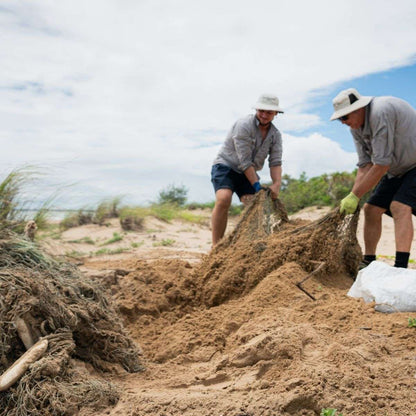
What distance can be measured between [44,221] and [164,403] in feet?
13.3

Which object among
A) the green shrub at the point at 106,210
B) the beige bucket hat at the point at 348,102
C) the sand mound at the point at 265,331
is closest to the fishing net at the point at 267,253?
the sand mound at the point at 265,331

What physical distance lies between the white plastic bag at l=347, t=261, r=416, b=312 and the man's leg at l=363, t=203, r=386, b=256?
1292mm

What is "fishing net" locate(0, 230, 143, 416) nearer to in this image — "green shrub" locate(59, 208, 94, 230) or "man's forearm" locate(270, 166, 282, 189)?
"man's forearm" locate(270, 166, 282, 189)

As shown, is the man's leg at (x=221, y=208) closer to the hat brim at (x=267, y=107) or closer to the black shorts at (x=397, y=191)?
the hat brim at (x=267, y=107)

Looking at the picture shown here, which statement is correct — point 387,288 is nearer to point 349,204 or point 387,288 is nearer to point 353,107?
point 349,204

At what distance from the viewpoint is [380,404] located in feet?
7.10

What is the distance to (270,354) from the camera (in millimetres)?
2549

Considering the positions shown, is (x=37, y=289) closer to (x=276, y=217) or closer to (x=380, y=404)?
(x=380, y=404)

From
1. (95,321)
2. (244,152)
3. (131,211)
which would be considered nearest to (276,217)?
(244,152)

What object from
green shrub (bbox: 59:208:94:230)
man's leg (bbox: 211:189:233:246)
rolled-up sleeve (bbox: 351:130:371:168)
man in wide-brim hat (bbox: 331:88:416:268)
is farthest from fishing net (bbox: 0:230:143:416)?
green shrub (bbox: 59:208:94:230)

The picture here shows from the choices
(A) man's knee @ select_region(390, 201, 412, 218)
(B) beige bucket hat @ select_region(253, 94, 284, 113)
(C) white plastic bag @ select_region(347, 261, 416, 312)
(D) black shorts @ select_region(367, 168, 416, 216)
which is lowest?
(C) white plastic bag @ select_region(347, 261, 416, 312)

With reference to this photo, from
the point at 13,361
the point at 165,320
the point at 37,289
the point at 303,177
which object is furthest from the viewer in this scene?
the point at 303,177

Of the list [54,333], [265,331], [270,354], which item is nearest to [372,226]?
[265,331]

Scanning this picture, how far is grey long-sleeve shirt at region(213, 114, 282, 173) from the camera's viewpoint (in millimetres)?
5117
